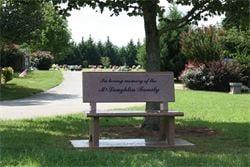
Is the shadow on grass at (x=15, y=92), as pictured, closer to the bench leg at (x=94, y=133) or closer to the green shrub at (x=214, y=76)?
the green shrub at (x=214, y=76)

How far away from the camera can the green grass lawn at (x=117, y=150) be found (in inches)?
301

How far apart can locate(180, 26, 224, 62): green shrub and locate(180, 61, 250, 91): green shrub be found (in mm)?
4240

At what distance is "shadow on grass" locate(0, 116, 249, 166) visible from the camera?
7641 millimetres

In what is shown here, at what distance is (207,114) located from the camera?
16.0 m

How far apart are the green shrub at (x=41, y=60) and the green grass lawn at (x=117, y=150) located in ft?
156

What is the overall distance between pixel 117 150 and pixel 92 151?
1.76 ft

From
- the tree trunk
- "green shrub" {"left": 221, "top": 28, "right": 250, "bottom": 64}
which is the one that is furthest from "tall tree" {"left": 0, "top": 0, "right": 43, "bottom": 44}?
the tree trunk

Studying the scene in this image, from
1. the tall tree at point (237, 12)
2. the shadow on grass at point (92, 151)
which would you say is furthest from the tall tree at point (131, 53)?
the tall tree at point (237, 12)

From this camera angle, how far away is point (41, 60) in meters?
63.2

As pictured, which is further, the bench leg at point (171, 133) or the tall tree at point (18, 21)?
the tall tree at point (18, 21)

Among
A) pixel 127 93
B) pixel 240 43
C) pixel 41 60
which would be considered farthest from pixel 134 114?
pixel 41 60

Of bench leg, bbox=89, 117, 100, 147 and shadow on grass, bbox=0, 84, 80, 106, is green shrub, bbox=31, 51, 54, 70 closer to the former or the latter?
shadow on grass, bbox=0, 84, 80, 106

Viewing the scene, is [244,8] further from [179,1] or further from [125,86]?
[125,86]

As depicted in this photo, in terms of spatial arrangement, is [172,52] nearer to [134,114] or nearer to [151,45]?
[151,45]
